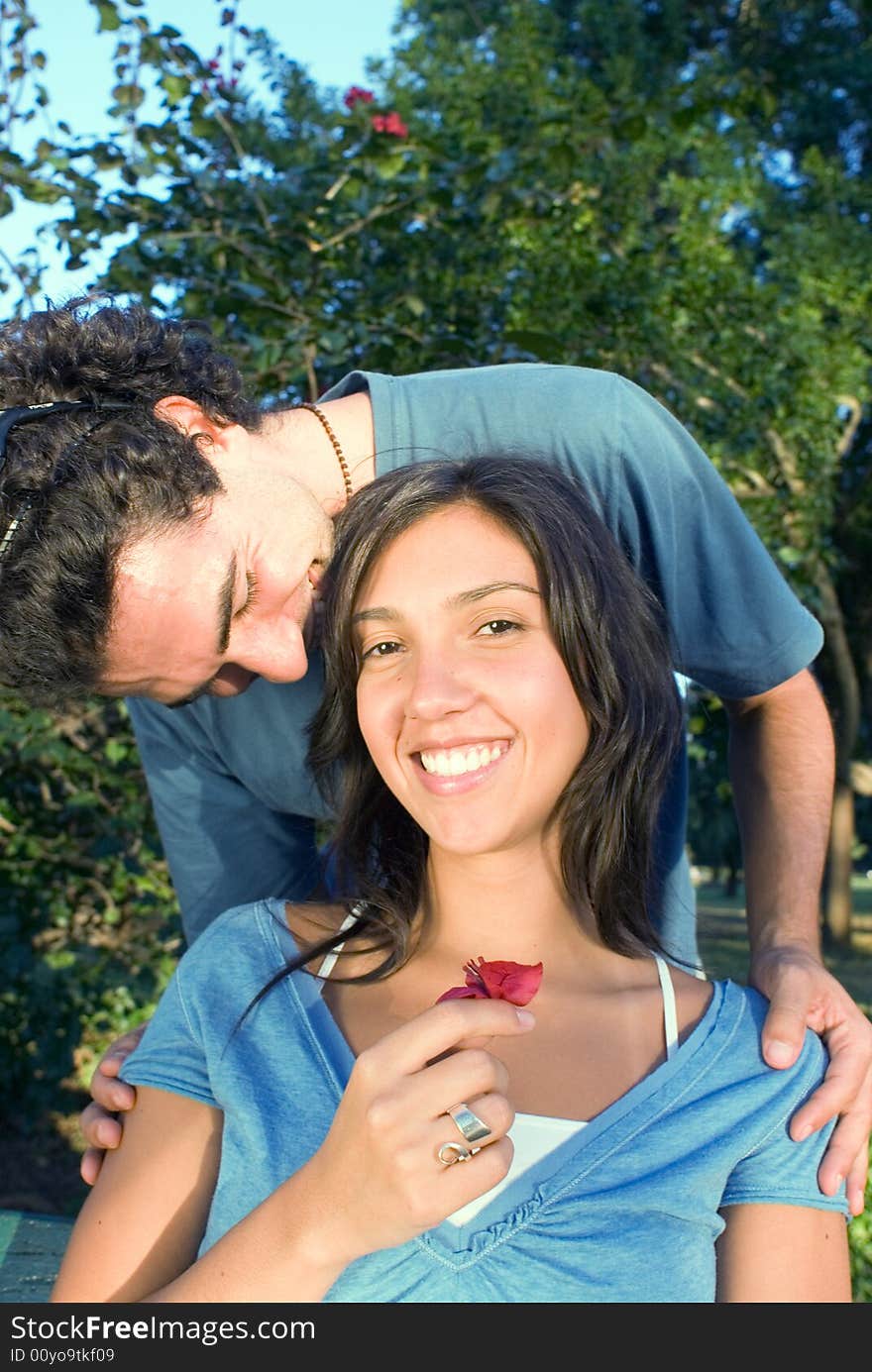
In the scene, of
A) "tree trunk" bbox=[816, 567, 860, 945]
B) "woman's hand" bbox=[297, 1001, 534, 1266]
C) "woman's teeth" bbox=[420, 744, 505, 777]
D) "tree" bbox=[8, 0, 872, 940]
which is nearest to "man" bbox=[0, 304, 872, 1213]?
"woman's teeth" bbox=[420, 744, 505, 777]

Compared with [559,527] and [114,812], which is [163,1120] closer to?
[559,527]

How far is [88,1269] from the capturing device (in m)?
1.88

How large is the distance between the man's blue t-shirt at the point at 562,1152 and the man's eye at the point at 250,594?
25.2 inches

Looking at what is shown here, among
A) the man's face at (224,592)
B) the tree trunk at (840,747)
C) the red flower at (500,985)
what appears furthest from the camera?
the tree trunk at (840,747)

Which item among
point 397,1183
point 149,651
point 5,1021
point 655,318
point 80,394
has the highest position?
point 655,318

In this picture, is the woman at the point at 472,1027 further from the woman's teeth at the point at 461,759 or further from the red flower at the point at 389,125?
the red flower at the point at 389,125

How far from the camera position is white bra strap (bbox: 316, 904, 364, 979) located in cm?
218

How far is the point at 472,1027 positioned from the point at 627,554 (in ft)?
4.12

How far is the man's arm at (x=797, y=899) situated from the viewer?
1.94 m

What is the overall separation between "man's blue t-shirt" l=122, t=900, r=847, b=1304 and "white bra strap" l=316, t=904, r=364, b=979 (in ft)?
0.12

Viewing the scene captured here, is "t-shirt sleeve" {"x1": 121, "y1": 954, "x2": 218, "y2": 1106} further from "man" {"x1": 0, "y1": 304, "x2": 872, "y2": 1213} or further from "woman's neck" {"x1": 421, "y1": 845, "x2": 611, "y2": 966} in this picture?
"woman's neck" {"x1": 421, "y1": 845, "x2": 611, "y2": 966}

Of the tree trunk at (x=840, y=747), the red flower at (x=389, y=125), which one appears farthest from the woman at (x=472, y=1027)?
the tree trunk at (x=840, y=747)

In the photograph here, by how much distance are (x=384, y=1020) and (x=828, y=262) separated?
419 inches

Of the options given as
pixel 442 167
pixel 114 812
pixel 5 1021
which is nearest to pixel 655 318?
pixel 442 167
